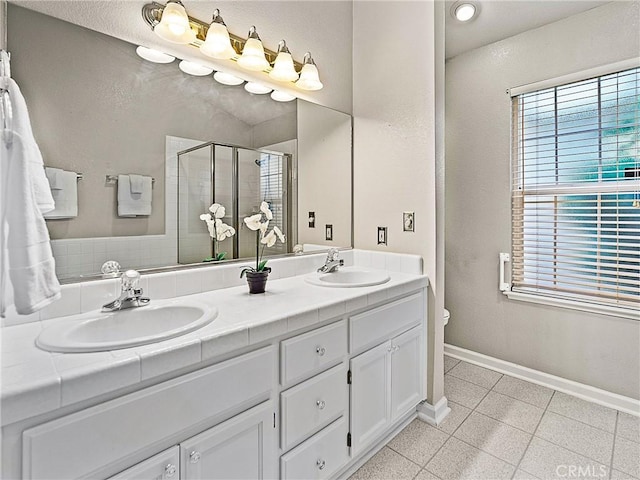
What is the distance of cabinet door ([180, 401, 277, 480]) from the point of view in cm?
91

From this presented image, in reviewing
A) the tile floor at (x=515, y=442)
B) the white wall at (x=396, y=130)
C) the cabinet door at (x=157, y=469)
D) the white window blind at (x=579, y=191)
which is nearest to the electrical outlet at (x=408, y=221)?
the white wall at (x=396, y=130)

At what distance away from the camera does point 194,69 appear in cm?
153

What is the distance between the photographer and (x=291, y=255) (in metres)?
1.95

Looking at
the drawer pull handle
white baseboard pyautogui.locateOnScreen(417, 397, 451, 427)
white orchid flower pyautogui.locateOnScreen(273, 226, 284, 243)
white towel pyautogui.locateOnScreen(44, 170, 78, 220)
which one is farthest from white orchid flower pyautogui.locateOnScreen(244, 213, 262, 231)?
white baseboard pyautogui.locateOnScreen(417, 397, 451, 427)

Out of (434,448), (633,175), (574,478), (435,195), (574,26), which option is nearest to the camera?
(574,478)

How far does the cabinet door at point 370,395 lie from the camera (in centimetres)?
145

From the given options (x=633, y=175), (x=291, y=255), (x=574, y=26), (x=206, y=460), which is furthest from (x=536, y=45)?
(x=206, y=460)

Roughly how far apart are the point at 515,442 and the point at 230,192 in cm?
197

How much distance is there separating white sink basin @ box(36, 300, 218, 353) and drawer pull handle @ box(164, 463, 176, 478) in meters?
0.32

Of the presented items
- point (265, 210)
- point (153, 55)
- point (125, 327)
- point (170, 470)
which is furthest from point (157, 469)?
point (153, 55)

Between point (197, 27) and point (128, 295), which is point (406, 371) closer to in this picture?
point (128, 295)

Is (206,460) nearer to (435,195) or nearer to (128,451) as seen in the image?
(128,451)

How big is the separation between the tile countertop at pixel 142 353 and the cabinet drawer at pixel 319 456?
458mm

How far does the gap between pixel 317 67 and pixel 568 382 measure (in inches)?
104
